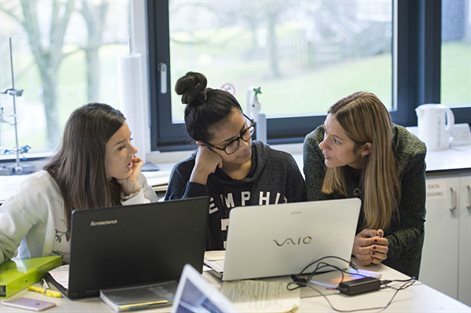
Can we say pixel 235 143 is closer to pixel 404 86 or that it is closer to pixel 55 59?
pixel 55 59

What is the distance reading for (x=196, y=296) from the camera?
169cm

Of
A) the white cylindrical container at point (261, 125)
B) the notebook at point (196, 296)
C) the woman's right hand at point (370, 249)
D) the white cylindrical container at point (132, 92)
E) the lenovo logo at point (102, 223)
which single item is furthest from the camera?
the white cylindrical container at point (261, 125)

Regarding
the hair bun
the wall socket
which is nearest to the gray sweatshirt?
the hair bun

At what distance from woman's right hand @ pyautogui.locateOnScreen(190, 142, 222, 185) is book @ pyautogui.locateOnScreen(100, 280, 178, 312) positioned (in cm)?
49

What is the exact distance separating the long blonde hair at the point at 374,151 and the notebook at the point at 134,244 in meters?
0.66

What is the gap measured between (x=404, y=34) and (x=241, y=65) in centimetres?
90

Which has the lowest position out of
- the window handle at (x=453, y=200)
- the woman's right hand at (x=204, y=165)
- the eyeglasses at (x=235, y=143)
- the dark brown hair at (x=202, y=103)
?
the window handle at (x=453, y=200)

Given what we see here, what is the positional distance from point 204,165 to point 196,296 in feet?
3.13

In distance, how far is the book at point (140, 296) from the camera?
2.05 metres

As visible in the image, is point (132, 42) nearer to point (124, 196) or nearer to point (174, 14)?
point (174, 14)

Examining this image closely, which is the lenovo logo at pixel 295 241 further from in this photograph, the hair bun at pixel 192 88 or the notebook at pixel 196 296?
the hair bun at pixel 192 88

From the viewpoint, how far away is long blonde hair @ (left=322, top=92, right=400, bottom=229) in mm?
2557

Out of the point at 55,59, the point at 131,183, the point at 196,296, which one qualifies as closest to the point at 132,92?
the point at 55,59

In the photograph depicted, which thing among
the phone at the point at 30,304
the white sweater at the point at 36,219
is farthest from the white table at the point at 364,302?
the white sweater at the point at 36,219
